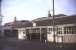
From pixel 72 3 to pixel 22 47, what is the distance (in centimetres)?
90

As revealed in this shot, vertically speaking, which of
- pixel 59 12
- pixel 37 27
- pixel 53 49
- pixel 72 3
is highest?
pixel 72 3

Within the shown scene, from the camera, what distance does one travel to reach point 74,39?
5.82ft

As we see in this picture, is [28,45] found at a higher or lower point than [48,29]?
lower

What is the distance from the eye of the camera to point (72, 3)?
1854mm

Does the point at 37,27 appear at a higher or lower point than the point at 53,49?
higher

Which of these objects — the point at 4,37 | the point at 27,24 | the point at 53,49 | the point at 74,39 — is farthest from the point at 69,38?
the point at 4,37

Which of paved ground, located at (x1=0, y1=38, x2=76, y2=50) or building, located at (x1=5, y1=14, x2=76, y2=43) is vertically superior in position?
building, located at (x1=5, y1=14, x2=76, y2=43)

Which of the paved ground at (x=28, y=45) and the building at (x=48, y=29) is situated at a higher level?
the building at (x=48, y=29)

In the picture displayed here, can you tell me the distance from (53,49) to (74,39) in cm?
31

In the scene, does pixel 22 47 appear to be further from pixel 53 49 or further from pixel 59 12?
pixel 59 12

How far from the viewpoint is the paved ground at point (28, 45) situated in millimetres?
1855

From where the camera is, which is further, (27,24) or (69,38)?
(27,24)

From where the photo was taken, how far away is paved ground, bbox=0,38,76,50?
186 centimetres

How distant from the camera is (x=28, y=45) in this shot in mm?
1913
